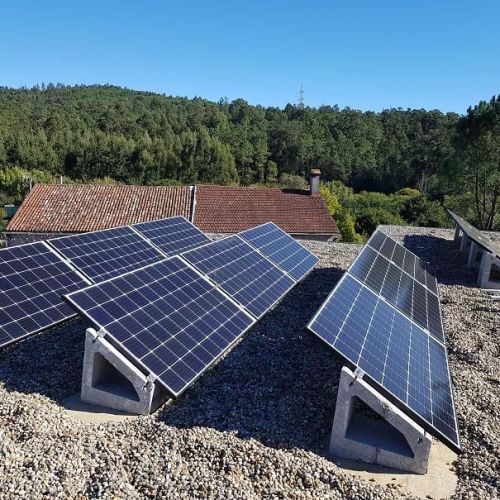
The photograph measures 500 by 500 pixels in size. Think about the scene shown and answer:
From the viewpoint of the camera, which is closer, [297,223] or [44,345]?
[44,345]

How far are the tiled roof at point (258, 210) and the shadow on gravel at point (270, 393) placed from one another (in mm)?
15960

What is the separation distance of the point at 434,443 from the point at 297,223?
21.5 metres

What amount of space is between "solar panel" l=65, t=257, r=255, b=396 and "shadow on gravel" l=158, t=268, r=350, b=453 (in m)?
0.93

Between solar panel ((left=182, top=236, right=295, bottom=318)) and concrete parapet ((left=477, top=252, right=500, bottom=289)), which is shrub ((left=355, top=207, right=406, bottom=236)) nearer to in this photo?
concrete parapet ((left=477, top=252, right=500, bottom=289))

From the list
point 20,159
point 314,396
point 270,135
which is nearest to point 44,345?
point 314,396

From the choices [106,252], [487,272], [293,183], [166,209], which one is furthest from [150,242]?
[293,183]

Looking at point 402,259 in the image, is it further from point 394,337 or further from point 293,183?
point 293,183

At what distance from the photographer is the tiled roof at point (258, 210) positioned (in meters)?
29.6

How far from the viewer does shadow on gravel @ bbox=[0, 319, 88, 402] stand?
10.2m

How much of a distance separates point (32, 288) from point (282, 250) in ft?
31.3

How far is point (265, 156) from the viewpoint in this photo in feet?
248

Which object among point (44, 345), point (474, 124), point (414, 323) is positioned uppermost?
point (474, 124)

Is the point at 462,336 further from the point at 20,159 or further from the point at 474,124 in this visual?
the point at 20,159

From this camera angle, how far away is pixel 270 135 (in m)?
86.3
